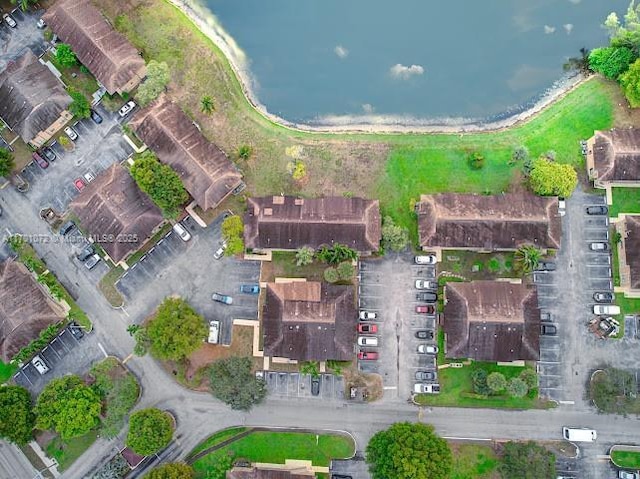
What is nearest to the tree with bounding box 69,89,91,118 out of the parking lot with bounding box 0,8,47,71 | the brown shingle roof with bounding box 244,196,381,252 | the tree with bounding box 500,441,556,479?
the parking lot with bounding box 0,8,47,71

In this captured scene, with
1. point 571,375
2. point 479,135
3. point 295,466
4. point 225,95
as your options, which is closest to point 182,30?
point 225,95

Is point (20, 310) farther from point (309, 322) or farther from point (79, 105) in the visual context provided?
point (309, 322)

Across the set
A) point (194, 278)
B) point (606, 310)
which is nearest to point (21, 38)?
point (194, 278)

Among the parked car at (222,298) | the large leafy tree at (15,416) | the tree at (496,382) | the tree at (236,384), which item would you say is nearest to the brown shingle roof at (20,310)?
the large leafy tree at (15,416)

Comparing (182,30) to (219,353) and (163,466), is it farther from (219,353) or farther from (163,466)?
(163,466)

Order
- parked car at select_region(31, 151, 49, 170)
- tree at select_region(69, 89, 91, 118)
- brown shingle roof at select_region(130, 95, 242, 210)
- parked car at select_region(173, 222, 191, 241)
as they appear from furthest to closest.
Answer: parked car at select_region(31, 151, 49, 170), tree at select_region(69, 89, 91, 118), parked car at select_region(173, 222, 191, 241), brown shingle roof at select_region(130, 95, 242, 210)

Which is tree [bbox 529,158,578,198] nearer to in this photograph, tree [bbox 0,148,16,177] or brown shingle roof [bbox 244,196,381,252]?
brown shingle roof [bbox 244,196,381,252]
